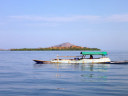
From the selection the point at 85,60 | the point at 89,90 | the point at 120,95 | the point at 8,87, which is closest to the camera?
the point at 120,95

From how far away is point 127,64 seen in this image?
60.9 metres

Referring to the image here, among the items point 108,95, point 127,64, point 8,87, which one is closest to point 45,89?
point 8,87

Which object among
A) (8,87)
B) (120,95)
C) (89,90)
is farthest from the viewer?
(8,87)

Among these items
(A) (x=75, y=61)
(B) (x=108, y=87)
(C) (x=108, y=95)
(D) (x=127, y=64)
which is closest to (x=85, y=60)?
(A) (x=75, y=61)

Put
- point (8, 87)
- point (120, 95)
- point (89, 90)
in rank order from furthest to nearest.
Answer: point (8, 87) → point (89, 90) → point (120, 95)

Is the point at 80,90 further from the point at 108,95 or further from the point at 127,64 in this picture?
the point at 127,64

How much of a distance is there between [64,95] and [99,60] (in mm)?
38155

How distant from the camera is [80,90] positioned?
24531 mm

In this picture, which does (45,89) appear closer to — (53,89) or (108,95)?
(53,89)

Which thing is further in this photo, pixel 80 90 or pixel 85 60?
pixel 85 60

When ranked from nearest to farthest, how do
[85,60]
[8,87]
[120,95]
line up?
[120,95], [8,87], [85,60]

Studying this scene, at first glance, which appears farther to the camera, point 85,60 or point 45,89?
point 85,60

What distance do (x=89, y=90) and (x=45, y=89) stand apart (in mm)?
4579

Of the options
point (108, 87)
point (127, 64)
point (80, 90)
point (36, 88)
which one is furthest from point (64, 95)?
point (127, 64)
